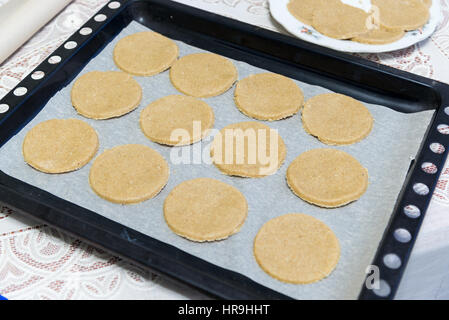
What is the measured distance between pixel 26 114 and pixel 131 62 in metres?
0.32

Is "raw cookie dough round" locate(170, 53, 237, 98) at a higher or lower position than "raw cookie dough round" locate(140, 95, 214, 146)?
higher

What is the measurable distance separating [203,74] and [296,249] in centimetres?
57

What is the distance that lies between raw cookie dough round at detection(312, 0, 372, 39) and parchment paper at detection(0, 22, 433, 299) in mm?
227

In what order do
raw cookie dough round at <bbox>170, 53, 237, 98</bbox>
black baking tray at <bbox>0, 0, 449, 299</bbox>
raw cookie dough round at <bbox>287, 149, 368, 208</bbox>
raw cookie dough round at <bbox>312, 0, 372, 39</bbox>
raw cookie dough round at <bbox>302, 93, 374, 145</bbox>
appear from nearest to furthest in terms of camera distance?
1. black baking tray at <bbox>0, 0, 449, 299</bbox>
2. raw cookie dough round at <bbox>287, 149, 368, 208</bbox>
3. raw cookie dough round at <bbox>302, 93, 374, 145</bbox>
4. raw cookie dough round at <bbox>170, 53, 237, 98</bbox>
5. raw cookie dough round at <bbox>312, 0, 372, 39</bbox>

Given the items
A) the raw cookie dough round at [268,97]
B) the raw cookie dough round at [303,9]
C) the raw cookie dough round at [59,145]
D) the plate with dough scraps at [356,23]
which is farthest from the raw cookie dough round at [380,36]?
the raw cookie dough round at [59,145]

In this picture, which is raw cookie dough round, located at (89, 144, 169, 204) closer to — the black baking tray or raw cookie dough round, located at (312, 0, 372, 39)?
Answer: the black baking tray

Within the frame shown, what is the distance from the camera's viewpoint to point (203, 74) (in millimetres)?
1305

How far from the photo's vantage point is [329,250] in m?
0.95

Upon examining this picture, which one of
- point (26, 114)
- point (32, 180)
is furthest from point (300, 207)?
point (26, 114)

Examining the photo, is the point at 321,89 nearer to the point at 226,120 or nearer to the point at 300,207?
the point at 226,120

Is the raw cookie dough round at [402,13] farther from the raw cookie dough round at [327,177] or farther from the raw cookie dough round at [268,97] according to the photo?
the raw cookie dough round at [327,177]

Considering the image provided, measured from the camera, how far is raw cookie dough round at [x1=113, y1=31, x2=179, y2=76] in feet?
4.35

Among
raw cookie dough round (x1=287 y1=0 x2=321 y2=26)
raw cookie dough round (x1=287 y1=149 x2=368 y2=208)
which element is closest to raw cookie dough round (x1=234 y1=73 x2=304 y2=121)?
raw cookie dough round (x1=287 y1=149 x2=368 y2=208)

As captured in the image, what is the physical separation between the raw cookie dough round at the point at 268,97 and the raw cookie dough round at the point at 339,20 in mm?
238
